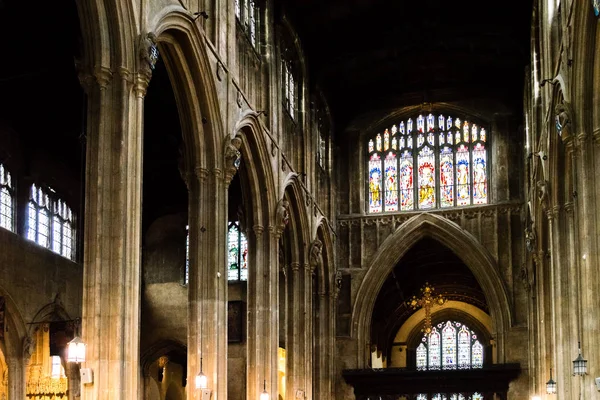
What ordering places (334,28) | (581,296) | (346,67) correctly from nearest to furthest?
(581,296) → (334,28) → (346,67)

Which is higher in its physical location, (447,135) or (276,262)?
(447,135)

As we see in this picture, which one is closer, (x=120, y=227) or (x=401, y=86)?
(x=120, y=227)

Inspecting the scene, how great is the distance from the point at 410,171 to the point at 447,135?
2.31 metres

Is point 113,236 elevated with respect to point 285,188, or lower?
lower

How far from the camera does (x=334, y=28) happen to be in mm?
37594

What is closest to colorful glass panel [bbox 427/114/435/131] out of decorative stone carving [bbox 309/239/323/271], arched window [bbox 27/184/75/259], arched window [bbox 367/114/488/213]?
arched window [bbox 367/114/488/213]

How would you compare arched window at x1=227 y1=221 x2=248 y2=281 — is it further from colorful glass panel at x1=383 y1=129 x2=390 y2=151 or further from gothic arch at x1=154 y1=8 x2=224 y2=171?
gothic arch at x1=154 y1=8 x2=224 y2=171

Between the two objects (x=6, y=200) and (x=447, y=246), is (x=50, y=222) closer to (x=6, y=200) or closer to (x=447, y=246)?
(x=6, y=200)

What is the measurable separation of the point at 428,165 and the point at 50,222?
17.1m

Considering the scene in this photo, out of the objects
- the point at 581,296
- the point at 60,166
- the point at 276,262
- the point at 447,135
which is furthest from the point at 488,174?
the point at 581,296

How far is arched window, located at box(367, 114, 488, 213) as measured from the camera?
1678 inches

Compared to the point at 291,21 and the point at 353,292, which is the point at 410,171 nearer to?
the point at 353,292

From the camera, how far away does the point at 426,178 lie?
43094 millimetres

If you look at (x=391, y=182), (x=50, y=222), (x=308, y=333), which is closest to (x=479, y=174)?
(x=391, y=182)
